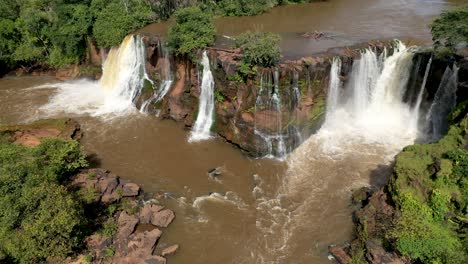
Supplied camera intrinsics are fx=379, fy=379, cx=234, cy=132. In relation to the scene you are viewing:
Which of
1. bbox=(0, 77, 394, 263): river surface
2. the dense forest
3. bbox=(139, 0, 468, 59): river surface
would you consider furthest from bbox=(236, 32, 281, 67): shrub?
the dense forest

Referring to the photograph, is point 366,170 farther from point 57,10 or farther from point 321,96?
point 57,10

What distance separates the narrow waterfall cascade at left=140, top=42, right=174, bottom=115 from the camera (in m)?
24.9

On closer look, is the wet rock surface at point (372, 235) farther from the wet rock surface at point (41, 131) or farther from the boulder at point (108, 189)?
the wet rock surface at point (41, 131)

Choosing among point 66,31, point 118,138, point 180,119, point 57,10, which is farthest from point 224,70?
point 57,10

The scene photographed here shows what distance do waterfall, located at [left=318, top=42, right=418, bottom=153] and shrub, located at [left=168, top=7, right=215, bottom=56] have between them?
313 inches

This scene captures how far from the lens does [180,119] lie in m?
23.8

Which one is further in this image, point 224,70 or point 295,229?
point 224,70

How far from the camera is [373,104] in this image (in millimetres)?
22812

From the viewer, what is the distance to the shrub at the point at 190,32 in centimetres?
2295

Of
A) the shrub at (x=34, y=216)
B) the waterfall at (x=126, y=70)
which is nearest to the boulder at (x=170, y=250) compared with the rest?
the shrub at (x=34, y=216)

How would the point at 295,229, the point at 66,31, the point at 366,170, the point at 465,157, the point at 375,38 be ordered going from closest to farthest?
the point at 465,157
the point at 295,229
the point at 366,170
the point at 375,38
the point at 66,31

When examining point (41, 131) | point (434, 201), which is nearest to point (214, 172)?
point (434, 201)

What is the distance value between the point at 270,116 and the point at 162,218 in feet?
25.5

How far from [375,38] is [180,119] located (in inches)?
547
